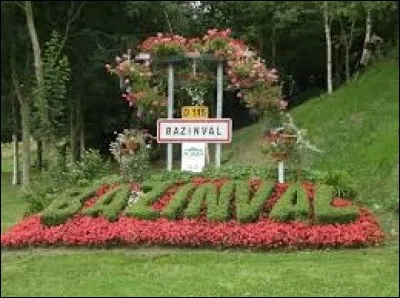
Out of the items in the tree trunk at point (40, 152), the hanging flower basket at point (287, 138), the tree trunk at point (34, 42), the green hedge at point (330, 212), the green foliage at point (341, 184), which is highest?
the tree trunk at point (34, 42)

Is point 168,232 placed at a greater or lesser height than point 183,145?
lesser

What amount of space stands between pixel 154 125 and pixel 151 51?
3.32ft

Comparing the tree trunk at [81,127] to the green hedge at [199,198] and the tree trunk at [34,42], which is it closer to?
the tree trunk at [34,42]

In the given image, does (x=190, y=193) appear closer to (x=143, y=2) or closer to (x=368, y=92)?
(x=143, y=2)

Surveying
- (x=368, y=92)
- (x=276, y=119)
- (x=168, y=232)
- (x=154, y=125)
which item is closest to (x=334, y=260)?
(x=168, y=232)

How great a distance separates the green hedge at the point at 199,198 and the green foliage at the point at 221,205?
0.19 ft

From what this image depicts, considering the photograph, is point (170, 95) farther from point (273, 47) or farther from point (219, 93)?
point (273, 47)

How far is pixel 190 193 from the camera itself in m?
8.03

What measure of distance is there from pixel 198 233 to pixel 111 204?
47.4 inches

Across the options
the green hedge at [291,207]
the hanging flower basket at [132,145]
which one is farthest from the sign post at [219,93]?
the green hedge at [291,207]

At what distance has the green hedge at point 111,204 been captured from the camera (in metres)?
7.29

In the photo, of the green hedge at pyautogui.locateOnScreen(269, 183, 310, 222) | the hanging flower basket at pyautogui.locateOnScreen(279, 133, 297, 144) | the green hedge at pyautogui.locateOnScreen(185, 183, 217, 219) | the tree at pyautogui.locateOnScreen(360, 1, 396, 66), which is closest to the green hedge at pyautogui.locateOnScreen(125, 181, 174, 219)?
the green hedge at pyautogui.locateOnScreen(185, 183, 217, 219)

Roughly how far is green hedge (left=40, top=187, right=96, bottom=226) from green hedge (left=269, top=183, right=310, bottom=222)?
6.36ft

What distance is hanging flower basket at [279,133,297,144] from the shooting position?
853cm
